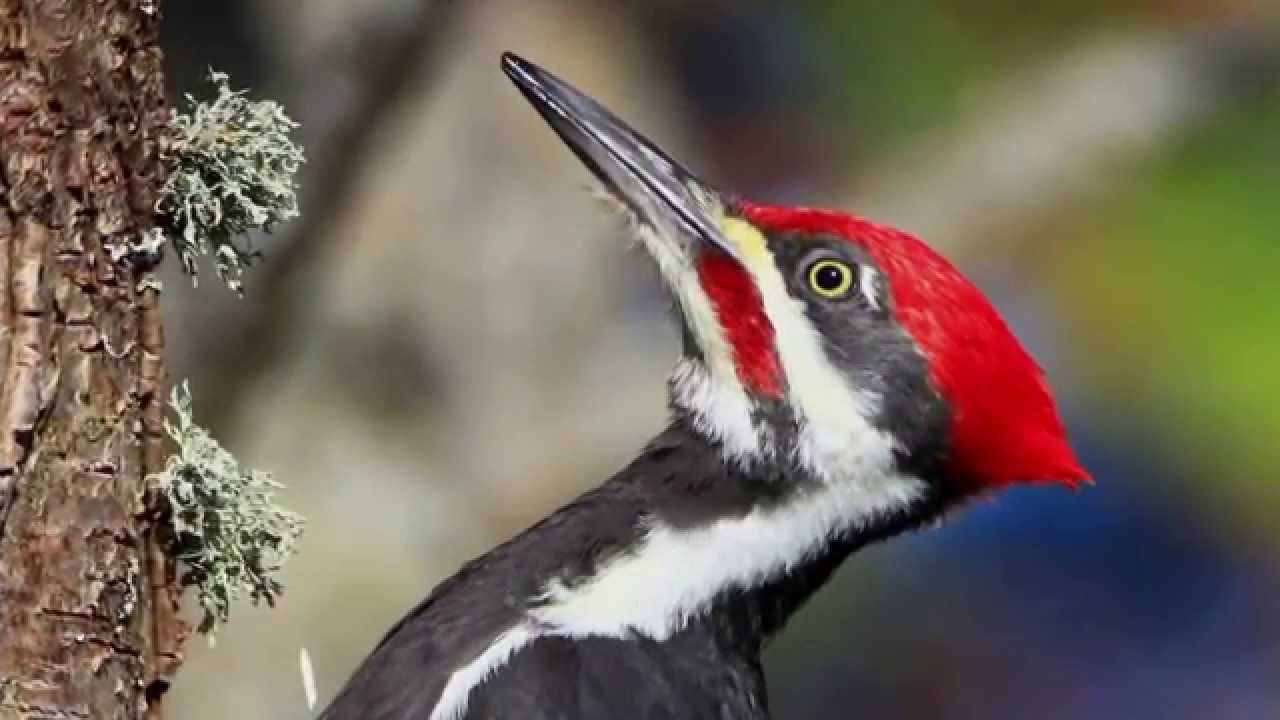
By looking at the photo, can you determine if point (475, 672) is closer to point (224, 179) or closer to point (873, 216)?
point (224, 179)

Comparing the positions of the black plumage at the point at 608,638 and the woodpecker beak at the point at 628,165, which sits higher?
the woodpecker beak at the point at 628,165

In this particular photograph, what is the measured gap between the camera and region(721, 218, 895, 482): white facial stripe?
1717mm

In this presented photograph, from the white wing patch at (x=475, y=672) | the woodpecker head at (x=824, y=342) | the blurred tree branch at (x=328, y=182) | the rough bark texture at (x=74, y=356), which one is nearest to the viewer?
the rough bark texture at (x=74, y=356)

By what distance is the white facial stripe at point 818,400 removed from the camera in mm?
1717

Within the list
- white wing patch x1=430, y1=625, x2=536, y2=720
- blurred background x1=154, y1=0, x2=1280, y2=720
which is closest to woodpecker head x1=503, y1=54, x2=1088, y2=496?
white wing patch x1=430, y1=625, x2=536, y2=720

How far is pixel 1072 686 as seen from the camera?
11.4 feet

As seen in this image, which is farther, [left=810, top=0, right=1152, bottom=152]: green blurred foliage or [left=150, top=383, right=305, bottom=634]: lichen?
[left=810, top=0, right=1152, bottom=152]: green blurred foliage

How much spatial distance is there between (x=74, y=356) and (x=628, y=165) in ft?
1.88

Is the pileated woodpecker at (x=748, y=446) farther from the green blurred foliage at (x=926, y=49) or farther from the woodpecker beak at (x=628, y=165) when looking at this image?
the green blurred foliage at (x=926, y=49)

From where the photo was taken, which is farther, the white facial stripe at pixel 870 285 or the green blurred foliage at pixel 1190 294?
the green blurred foliage at pixel 1190 294

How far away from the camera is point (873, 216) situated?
3.33 metres

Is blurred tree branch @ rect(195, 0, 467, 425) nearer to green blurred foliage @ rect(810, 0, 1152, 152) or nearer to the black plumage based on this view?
green blurred foliage @ rect(810, 0, 1152, 152)

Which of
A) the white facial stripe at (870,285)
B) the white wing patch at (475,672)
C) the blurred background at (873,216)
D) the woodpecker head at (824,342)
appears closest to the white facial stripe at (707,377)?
the woodpecker head at (824,342)

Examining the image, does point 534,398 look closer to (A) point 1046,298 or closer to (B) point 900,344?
(A) point 1046,298
